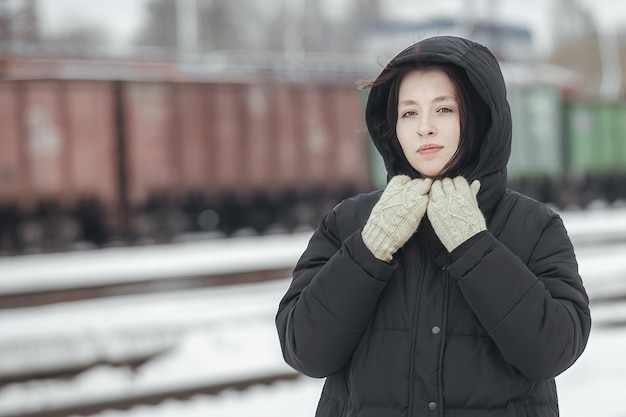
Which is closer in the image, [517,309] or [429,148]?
[517,309]

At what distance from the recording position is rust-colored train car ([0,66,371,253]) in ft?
47.8

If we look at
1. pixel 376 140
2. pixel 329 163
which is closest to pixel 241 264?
pixel 329 163

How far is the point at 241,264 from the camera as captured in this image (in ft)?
38.9

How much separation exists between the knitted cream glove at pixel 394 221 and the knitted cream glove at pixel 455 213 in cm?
3

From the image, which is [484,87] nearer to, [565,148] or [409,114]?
[409,114]

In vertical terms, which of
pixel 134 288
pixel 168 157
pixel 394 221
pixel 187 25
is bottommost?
pixel 134 288

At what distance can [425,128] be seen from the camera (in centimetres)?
184

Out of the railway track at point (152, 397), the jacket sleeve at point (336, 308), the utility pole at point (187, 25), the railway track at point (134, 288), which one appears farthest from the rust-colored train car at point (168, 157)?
the utility pole at point (187, 25)

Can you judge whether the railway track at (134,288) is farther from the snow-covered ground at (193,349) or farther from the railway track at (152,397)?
the railway track at (152,397)

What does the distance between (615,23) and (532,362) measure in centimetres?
5247

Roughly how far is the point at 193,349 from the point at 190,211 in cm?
942

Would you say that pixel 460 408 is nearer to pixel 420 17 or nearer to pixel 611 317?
pixel 611 317

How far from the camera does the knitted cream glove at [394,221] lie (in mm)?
1770

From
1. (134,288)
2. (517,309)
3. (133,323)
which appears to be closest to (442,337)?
(517,309)
